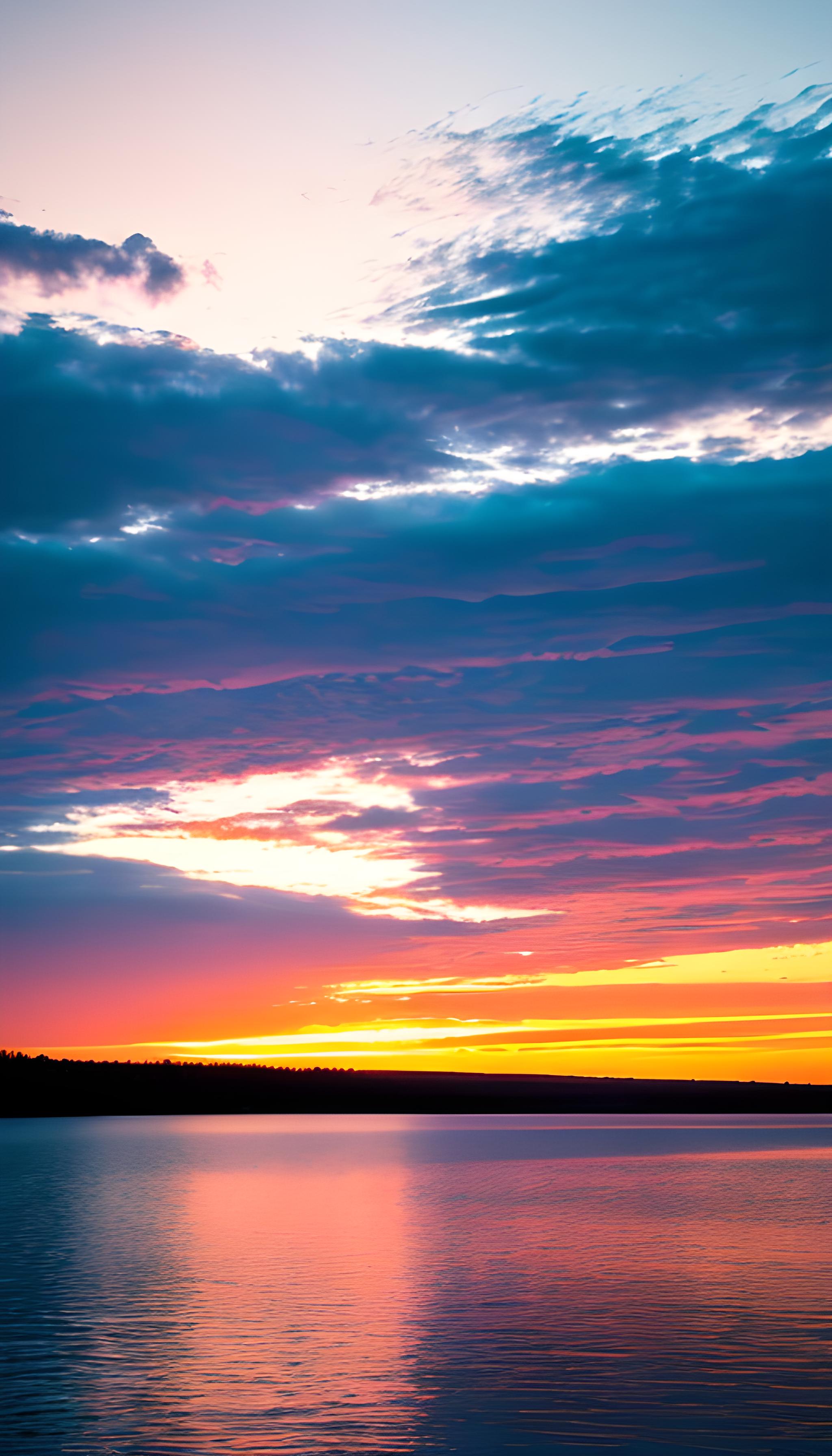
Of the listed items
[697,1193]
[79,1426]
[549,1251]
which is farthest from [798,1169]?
[79,1426]

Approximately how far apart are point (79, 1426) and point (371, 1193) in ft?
216

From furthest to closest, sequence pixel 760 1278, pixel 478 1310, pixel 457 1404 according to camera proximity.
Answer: pixel 760 1278 → pixel 478 1310 → pixel 457 1404

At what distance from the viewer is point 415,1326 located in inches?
1344

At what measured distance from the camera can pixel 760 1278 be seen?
42750 mm

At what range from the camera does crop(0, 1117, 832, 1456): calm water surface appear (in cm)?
2317

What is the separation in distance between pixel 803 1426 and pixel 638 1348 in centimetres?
784

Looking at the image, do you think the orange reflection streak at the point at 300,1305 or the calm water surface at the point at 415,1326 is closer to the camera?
the calm water surface at the point at 415,1326

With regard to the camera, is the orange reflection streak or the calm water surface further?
the orange reflection streak

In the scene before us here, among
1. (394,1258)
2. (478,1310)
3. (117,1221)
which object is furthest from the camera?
(117,1221)

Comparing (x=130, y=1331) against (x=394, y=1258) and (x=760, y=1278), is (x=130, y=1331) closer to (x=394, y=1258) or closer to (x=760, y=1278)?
(x=394, y=1258)

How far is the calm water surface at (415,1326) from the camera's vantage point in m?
23.2

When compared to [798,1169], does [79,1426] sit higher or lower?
higher

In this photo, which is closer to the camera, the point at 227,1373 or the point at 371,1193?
the point at 227,1373

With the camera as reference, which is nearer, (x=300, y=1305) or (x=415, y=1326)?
(x=415, y=1326)
